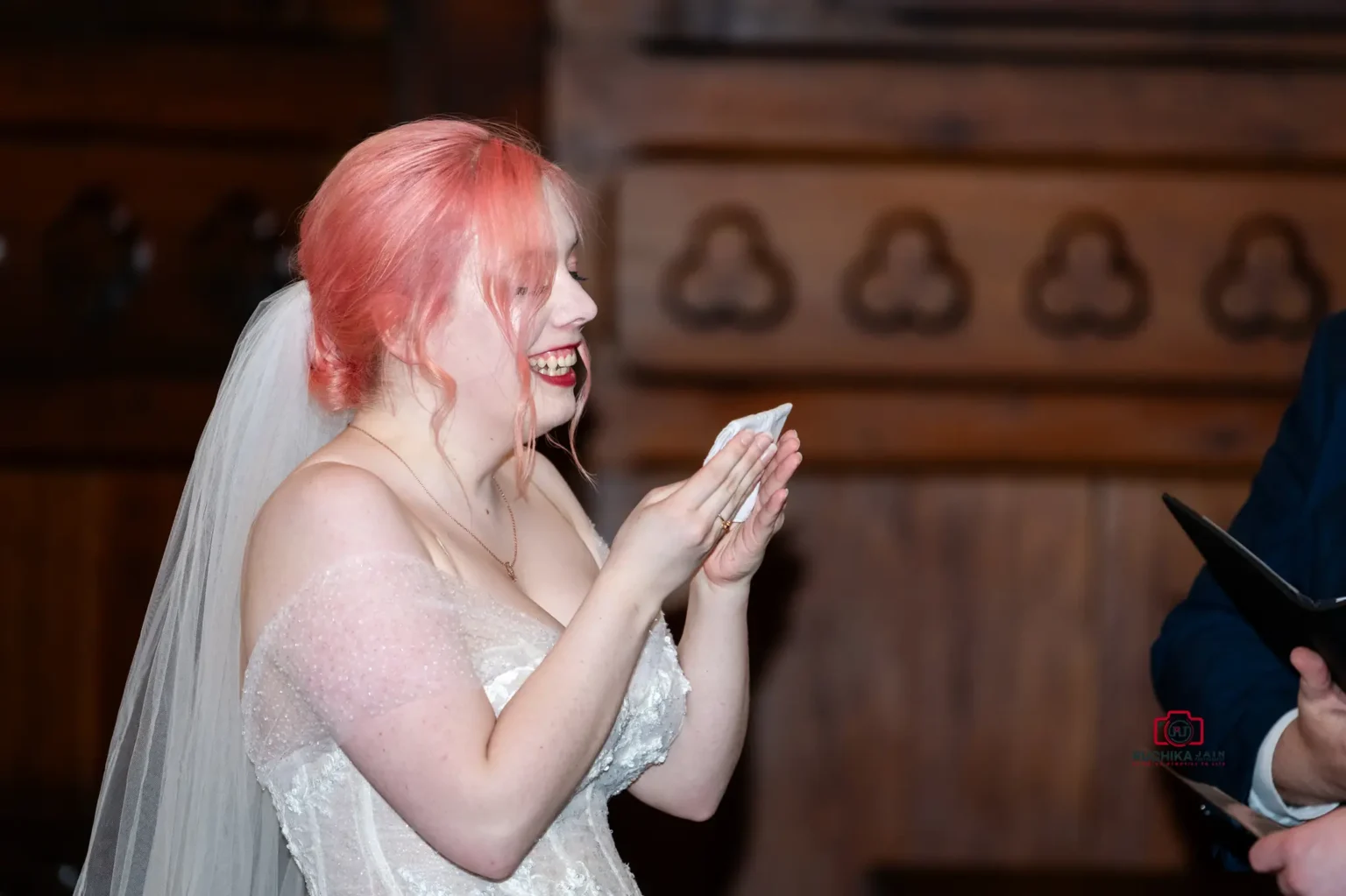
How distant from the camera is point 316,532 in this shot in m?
1.50

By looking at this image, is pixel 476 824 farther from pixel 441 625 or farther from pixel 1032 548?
pixel 1032 548

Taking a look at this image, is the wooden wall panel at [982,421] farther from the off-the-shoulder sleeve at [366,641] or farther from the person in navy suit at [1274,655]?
the off-the-shoulder sleeve at [366,641]

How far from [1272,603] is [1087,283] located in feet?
6.36

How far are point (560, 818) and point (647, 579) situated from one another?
35 cm

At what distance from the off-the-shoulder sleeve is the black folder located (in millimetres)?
766

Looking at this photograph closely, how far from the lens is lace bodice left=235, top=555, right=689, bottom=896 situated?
1.45 metres

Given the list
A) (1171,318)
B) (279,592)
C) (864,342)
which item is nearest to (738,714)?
(279,592)

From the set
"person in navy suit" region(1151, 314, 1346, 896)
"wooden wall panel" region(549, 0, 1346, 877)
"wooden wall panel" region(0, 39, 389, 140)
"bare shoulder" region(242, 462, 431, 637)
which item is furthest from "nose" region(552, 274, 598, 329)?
"wooden wall panel" region(0, 39, 389, 140)

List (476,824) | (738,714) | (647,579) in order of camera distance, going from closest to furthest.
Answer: (476,824), (647,579), (738,714)

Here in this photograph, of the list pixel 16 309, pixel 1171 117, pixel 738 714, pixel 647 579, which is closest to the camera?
pixel 647 579

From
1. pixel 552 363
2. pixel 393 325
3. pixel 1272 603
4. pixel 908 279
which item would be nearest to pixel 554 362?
pixel 552 363

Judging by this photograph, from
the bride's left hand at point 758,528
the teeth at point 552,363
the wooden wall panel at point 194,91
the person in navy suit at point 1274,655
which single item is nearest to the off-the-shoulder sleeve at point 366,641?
the teeth at point 552,363

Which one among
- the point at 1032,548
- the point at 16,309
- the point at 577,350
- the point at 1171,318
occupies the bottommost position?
the point at 1032,548

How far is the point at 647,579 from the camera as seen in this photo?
1.54m
